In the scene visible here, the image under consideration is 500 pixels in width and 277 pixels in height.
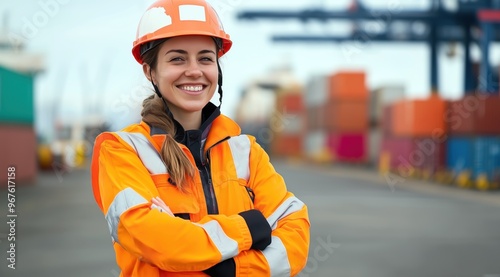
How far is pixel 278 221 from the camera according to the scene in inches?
96.6

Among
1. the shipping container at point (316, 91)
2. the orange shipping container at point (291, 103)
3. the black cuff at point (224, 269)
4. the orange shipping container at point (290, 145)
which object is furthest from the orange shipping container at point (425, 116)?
the orange shipping container at point (290, 145)

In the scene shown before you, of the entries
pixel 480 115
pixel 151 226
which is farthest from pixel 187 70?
pixel 480 115

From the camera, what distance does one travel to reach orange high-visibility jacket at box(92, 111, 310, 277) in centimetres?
216

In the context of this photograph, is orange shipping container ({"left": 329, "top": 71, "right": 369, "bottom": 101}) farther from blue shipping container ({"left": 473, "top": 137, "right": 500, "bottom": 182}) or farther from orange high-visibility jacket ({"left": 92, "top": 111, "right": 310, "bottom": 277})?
orange high-visibility jacket ({"left": 92, "top": 111, "right": 310, "bottom": 277})

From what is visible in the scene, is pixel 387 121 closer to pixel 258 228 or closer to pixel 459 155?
pixel 459 155

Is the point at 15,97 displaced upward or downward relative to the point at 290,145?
upward

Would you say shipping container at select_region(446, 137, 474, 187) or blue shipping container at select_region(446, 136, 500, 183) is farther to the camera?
shipping container at select_region(446, 137, 474, 187)

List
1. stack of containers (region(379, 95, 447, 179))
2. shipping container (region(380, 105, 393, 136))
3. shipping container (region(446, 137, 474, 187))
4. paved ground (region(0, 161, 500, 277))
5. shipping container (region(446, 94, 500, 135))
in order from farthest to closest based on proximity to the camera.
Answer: shipping container (region(380, 105, 393, 136))
stack of containers (region(379, 95, 447, 179))
shipping container (region(446, 137, 474, 187))
shipping container (region(446, 94, 500, 135))
paved ground (region(0, 161, 500, 277))

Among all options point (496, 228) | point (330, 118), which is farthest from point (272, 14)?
point (496, 228)

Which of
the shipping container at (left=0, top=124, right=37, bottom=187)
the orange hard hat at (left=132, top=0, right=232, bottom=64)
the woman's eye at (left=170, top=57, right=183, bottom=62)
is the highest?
the orange hard hat at (left=132, top=0, right=232, bottom=64)

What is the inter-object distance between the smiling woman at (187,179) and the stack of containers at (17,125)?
1818 centimetres

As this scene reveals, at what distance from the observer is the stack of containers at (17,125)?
20.5 metres

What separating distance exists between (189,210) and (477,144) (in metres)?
18.5

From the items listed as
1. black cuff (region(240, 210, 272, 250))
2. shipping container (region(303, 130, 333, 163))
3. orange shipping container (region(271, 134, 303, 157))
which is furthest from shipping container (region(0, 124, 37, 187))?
orange shipping container (region(271, 134, 303, 157))
